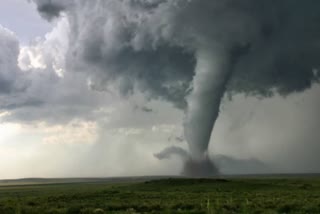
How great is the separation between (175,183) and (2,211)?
6897 cm

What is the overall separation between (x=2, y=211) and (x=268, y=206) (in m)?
24.3

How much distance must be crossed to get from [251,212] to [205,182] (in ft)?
242

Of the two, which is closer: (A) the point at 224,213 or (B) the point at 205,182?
(A) the point at 224,213

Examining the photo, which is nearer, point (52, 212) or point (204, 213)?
point (204, 213)

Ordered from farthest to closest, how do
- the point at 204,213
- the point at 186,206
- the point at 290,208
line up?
1. the point at 186,206
2. the point at 290,208
3. the point at 204,213

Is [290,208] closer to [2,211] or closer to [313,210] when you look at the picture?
[313,210]

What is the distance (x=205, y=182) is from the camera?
105938 millimetres

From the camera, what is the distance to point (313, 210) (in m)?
34.7

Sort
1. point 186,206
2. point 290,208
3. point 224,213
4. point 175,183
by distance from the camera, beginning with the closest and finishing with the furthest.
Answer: point 224,213 < point 290,208 < point 186,206 < point 175,183

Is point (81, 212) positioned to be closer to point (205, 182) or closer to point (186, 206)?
point (186, 206)

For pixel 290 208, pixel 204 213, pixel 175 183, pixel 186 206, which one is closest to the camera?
pixel 204 213

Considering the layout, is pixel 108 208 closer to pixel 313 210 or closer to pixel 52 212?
pixel 52 212


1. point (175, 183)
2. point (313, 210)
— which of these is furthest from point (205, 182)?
point (313, 210)

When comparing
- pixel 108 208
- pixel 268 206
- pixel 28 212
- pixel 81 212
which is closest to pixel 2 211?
pixel 28 212
